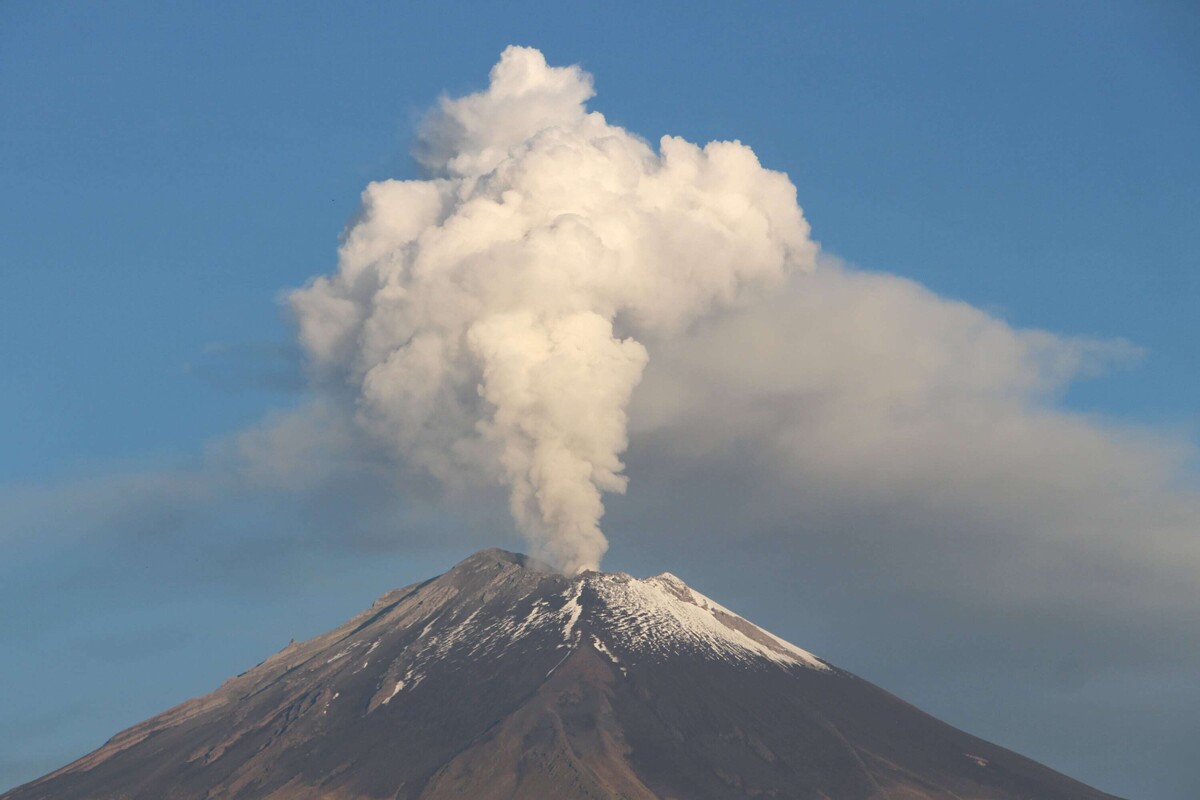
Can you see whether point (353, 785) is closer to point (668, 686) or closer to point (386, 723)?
point (386, 723)

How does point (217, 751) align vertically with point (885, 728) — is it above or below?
below

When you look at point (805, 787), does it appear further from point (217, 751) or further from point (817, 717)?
point (217, 751)

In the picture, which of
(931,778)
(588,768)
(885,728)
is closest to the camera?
(588,768)

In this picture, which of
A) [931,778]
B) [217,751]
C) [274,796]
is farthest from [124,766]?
[931,778]

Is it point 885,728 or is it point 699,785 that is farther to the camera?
point 885,728

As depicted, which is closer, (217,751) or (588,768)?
(588,768)

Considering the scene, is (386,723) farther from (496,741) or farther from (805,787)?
(805,787)

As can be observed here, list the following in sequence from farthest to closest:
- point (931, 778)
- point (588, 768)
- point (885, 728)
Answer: point (885, 728) < point (931, 778) < point (588, 768)

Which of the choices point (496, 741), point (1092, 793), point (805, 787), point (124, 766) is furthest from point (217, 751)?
point (1092, 793)

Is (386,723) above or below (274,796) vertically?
above
